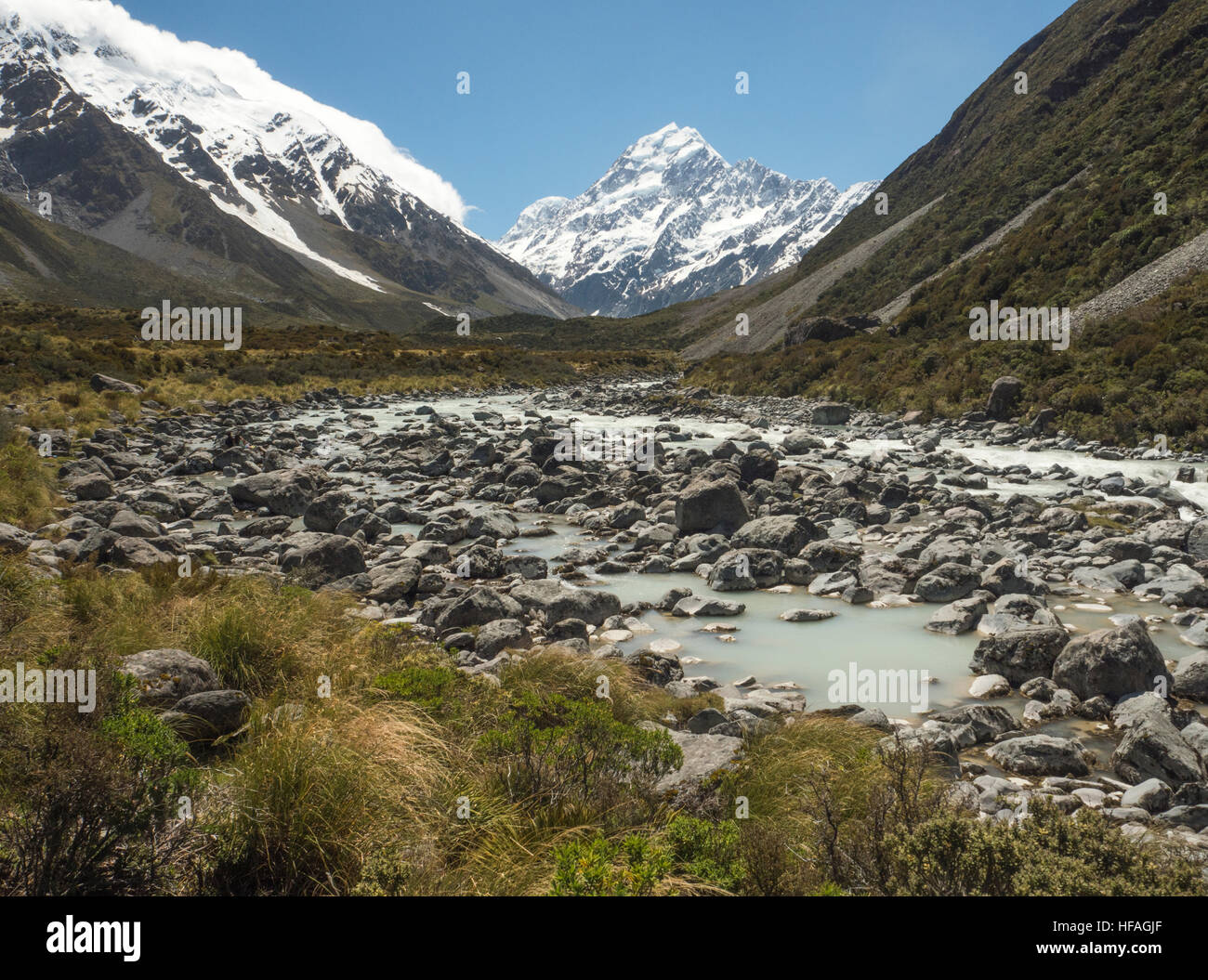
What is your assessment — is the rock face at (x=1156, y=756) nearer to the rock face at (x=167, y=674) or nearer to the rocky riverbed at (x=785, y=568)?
the rocky riverbed at (x=785, y=568)

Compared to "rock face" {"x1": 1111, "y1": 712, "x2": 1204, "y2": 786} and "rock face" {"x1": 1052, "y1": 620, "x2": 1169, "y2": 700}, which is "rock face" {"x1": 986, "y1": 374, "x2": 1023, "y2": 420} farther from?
"rock face" {"x1": 1111, "y1": 712, "x2": 1204, "y2": 786}

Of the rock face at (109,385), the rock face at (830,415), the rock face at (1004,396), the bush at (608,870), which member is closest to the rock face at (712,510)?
the bush at (608,870)

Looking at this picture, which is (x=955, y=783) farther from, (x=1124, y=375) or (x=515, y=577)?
(x=1124, y=375)

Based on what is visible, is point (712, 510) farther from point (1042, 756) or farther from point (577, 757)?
point (577, 757)

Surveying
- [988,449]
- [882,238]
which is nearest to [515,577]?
[988,449]

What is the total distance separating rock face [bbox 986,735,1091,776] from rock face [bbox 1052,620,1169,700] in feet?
3.95

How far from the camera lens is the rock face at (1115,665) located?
6.59m

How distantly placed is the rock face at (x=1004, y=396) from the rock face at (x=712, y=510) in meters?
17.9

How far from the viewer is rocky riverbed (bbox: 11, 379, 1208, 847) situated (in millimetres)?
5750

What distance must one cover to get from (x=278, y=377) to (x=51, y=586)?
1714 inches

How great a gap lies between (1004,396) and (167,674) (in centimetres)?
2909

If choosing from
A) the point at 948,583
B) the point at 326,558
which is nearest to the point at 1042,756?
the point at 948,583

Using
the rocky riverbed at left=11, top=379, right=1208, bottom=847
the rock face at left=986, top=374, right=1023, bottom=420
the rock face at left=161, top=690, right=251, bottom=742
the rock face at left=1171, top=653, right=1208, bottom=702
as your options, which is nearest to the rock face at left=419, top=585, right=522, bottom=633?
the rocky riverbed at left=11, top=379, right=1208, bottom=847

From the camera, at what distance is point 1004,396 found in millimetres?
26672
